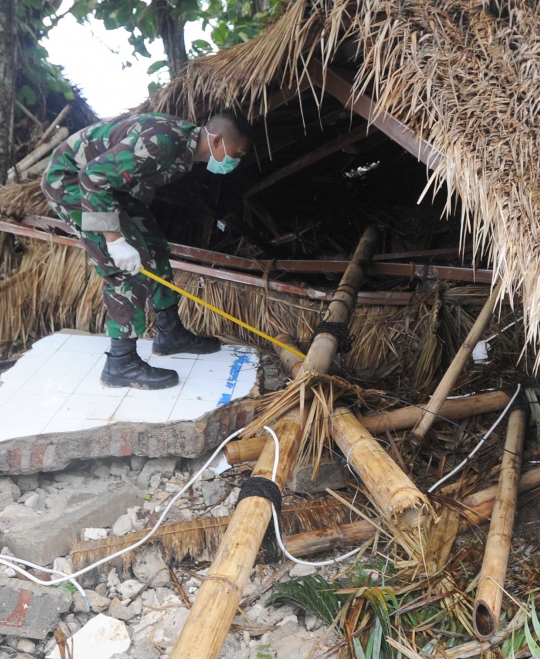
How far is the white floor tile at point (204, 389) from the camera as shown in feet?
9.91

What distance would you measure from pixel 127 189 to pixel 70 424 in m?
1.16

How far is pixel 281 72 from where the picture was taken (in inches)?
106

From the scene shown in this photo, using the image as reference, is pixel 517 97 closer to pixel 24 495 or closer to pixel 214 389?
pixel 214 389

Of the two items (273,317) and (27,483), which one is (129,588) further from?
(273,317)

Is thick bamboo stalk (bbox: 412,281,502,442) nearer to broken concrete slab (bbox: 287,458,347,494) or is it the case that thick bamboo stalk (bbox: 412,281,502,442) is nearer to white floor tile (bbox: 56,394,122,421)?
broken concrete slab (bbox: 287,458,347,494)

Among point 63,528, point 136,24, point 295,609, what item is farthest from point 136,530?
point 136,24

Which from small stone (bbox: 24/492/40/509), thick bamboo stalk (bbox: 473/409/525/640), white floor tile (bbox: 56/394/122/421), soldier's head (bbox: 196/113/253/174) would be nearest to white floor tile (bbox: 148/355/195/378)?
white floor tile (bbox: 56/394/122/421)

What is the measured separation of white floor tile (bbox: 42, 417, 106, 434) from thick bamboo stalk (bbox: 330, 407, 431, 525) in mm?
1118

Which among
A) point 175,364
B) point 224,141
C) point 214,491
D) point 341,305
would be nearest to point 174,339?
point 175,364

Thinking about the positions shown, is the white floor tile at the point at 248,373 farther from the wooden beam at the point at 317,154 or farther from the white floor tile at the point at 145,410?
the wooden beam at the point at 317,154

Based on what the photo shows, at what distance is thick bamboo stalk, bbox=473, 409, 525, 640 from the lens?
68.6 inches

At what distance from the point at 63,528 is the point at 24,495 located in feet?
1.34

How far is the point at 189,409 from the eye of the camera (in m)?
2.89

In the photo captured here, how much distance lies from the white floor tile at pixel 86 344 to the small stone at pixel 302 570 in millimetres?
1917
